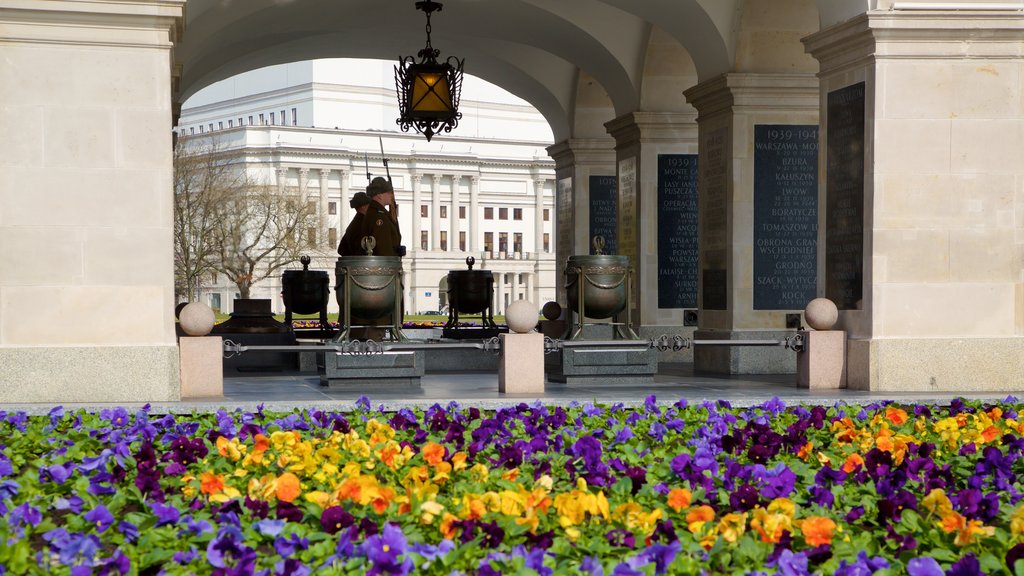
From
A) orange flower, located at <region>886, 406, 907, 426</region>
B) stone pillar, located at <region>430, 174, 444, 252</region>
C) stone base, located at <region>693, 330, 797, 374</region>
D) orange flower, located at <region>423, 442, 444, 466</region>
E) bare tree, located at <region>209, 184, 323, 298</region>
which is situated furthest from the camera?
stone pillar, located at <region>430, 174, 444, 252</region>

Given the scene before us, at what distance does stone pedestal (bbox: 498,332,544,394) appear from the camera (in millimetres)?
12102

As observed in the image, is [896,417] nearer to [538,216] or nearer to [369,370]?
[369,370]

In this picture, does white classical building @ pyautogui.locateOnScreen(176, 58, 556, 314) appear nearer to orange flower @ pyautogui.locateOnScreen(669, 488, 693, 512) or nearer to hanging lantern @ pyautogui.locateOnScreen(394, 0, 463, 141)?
hanging lantern @ pyautogui.locateOnScreen(394, 0, 463, 141)

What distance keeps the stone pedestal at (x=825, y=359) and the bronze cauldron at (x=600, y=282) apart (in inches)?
92.2

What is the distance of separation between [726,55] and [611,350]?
456 centimetres

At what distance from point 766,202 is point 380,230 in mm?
5003

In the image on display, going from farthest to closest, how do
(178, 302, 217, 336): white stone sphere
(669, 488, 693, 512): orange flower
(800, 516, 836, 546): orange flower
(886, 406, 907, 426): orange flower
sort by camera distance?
(178, 302, 217, 336): white stone sphere
(886, 406, 907, 426): orange flower
(669, 488, 693, 512): orange flower
(800, 516, 836, 546): orange flower

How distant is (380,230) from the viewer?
17.1m

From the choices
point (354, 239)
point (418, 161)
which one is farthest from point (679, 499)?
point (418, 161)

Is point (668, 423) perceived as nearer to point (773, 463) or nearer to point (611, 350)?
point (773, 463)

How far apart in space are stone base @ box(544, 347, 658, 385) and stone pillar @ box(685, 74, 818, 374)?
2.53m

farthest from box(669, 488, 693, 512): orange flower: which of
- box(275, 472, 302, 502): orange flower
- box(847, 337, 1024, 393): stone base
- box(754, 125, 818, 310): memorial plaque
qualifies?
box(754, 125, 818, 310): memorial plaque

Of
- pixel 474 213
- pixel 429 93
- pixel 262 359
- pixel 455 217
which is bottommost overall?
pixel 262 359

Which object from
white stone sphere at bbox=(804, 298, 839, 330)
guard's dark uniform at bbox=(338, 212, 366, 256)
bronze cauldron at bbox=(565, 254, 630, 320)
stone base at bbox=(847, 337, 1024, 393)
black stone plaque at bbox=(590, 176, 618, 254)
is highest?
black stone plaque at bbox=(590, 176, 618, 254)
